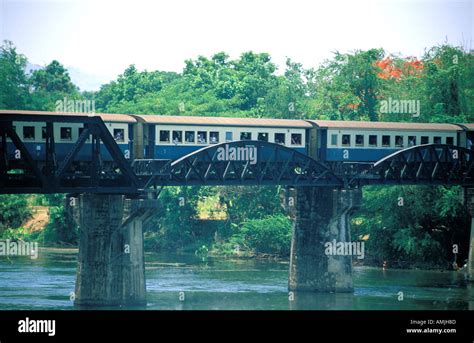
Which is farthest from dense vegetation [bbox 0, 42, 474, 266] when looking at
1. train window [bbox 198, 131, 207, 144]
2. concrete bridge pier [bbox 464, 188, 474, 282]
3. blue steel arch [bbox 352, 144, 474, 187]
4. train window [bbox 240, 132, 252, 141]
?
train window [bbox 198, 131, 207, 144]

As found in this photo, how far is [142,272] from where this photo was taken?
68.5 m

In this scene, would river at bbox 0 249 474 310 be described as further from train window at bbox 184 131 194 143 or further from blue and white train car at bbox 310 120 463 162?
train window at bbox 184 131 194 143

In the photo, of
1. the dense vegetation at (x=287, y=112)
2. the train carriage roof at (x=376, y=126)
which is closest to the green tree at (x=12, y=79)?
the dense vegetation at (x=287, y=112)

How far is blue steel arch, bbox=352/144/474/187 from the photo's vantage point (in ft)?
254

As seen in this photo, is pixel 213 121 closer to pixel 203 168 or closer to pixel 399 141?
pixel 203 168

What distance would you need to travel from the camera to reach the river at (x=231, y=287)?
229 feet

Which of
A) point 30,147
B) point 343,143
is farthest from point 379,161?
point 30,147

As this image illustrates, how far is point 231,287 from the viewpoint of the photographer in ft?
256

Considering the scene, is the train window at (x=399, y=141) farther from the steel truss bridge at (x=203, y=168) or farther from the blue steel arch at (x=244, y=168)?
the blue steel arch at (x=244, y=168)

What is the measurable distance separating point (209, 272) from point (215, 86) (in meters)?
39.6

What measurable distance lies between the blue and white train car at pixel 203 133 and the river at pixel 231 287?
7409 mm

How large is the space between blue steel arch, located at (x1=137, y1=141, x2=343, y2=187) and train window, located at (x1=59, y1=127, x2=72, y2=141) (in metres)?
4.35
